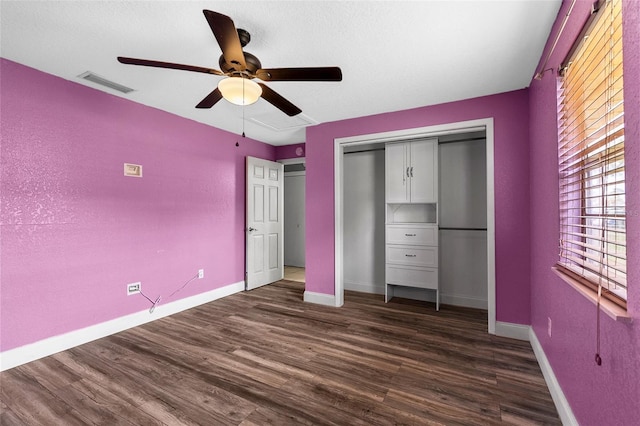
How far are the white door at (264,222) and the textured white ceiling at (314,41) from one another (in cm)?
193

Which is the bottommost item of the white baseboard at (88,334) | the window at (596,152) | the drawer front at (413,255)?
the white baseboard at (88,334)

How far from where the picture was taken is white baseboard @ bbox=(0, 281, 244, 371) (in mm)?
2281

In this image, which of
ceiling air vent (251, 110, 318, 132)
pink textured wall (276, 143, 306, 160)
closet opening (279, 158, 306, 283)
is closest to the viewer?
ceiling air vent (251, 110, 318, 132)

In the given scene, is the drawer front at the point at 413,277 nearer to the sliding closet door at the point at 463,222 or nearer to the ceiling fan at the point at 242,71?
the sliding closet door at the point at 463,222

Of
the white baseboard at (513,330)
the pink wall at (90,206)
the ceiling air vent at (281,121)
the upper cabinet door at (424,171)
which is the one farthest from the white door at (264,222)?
the white baseboard at (513,330)

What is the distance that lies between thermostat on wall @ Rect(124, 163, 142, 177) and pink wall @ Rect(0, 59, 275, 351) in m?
0.06

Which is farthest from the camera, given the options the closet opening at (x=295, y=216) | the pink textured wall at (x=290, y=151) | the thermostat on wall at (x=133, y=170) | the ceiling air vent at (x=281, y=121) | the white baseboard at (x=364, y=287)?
the closet opening at (x=295, y=216)

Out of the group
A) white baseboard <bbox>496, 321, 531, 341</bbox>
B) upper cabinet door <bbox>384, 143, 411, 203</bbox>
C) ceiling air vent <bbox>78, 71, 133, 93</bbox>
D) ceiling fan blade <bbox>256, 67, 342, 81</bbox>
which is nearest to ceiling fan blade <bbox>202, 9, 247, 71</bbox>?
ceiling fan blade <bbox>256, 67, 342, 81</bbox>

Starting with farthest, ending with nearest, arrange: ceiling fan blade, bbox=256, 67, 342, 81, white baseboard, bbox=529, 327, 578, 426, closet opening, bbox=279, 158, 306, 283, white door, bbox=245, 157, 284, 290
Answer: closet opening, bbox=279, 158, 306, 283 < white door, bbox=245, 157, 284, 290 < ceiling fan blade, bbox=256, 67, 342, 81 < white baseboard, bbox=529, 327, 578, 426

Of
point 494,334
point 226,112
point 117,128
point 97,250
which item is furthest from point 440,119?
point 97,250

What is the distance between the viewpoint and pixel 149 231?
3.28 m

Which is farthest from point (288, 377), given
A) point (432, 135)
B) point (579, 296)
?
point (432, 135)

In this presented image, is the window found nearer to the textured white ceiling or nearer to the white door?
the textured white ceiling

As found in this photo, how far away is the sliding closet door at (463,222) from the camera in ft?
11.9
